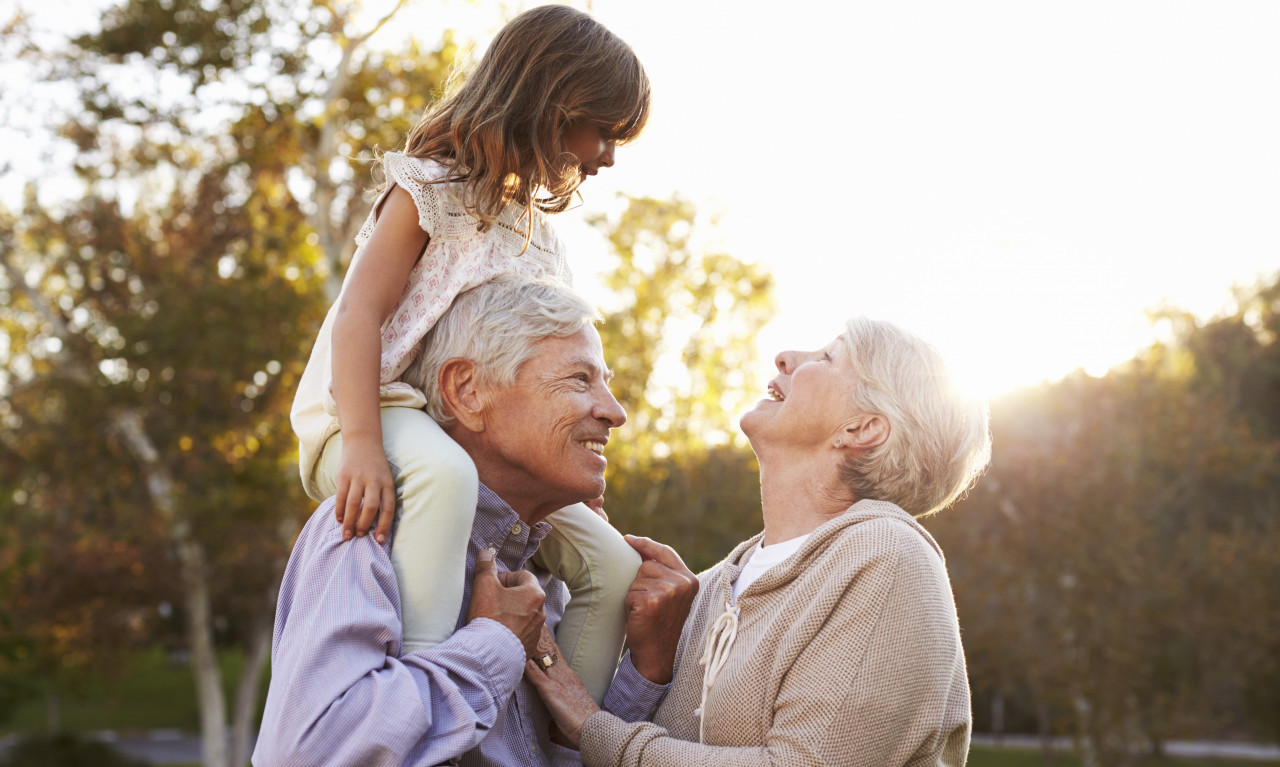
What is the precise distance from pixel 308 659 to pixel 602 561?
0.92m

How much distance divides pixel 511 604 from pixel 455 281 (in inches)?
29.9

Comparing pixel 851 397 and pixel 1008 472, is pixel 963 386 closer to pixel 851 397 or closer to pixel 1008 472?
pixel 851 397

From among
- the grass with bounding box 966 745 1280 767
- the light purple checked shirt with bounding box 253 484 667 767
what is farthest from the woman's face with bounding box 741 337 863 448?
the grass with bounding box 966 745 1280 767

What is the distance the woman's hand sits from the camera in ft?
7.83

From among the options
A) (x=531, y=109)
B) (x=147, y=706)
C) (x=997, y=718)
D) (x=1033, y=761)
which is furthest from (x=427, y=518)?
(x=147, y=706)

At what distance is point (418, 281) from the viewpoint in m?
2.60

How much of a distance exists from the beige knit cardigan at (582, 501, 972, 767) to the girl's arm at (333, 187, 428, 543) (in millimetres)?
703

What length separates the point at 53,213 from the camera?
15.5 meters

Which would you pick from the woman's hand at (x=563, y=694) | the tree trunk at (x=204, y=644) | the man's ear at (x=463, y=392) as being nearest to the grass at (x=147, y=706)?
the tree trunk at (x=204, y=644)

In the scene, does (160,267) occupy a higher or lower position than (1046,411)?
higher

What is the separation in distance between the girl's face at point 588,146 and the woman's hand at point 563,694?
1.25 metres

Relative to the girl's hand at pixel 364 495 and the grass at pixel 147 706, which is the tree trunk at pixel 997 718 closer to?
the grass at pixel 147 706

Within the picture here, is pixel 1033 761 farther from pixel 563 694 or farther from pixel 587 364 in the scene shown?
pixel 587 364

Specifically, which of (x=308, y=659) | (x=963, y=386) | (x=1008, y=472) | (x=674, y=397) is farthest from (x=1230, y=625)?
(x=308, y=659)
